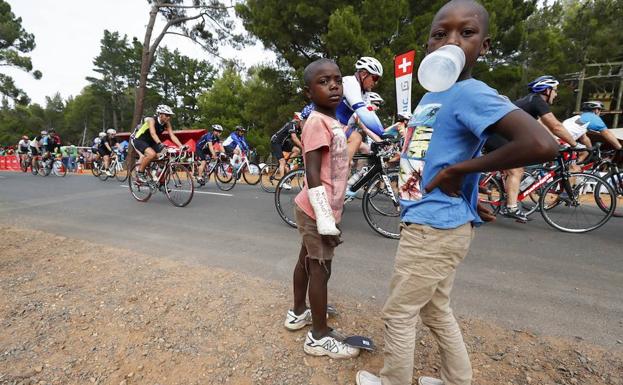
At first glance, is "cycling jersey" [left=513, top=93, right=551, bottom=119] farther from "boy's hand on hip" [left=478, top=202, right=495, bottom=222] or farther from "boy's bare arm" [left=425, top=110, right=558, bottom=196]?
"boy's bare arm" [left=425, top=110, right=558, bottom=196]

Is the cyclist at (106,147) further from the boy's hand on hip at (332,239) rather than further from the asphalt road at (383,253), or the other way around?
the boy's hand on hip at (332,239)

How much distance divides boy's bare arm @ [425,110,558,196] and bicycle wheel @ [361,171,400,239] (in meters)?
3.25

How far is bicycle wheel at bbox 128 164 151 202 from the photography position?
7238 millimetres

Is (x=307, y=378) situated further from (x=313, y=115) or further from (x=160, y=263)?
(x=160, y=263)

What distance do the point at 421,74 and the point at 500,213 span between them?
490 centimetres

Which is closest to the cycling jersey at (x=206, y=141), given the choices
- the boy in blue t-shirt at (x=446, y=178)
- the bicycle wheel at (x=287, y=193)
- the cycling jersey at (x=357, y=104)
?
the bicycle wheel at (x=287, y=193)

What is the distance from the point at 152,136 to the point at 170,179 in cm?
99

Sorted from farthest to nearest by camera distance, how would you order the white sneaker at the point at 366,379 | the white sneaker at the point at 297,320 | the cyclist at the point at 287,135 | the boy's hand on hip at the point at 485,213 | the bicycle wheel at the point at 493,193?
the cyclist at the point at 287,135 → the bicycle wheel at the point at 493,193 → the white sneaker at the point at 297,320 → the white sneaker at the point at 366,379 → the boy's hand on hip at the point at 485,213

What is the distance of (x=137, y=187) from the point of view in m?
7.49

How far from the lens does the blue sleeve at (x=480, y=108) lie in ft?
3.68

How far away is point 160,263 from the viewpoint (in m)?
3.38

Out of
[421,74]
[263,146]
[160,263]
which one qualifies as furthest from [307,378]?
[263,146]

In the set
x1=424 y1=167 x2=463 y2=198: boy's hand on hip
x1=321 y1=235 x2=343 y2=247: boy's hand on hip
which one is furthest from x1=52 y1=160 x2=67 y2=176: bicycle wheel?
x1=424 y1=167 x2=463 y2=198: boy's hand on hip

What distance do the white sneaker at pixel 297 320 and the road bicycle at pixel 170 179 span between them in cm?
511
